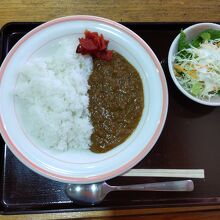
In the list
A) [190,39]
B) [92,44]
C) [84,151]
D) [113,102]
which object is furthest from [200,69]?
[84,151]

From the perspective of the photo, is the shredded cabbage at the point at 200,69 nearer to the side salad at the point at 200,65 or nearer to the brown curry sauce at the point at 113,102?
the side salad at the point at 200,65

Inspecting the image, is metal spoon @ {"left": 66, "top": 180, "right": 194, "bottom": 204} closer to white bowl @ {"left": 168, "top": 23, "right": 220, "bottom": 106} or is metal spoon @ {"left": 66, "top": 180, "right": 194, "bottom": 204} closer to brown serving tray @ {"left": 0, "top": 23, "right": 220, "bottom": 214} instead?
brown serving tray @ {"left": 0, "top": 23, "right": 220, "bottom": 214}

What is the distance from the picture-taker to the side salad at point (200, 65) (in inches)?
85.1

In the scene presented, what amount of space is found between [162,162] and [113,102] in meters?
0.51

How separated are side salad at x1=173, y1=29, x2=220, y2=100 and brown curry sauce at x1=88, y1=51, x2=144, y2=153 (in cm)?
32

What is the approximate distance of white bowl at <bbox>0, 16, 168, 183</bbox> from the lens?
1.87 meters

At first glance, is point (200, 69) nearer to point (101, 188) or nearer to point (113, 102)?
point (113, 102)

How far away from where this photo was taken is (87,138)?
6.64 feet

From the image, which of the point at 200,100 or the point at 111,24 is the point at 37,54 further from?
the point at 200,100

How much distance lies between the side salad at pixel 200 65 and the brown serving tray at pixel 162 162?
4.2 inches

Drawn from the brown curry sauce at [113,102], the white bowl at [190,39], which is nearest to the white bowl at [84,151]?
the brown curry sauce at [113,102]

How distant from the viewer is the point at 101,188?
6.50 feet

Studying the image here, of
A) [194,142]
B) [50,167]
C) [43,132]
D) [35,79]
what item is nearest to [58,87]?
[35,79]

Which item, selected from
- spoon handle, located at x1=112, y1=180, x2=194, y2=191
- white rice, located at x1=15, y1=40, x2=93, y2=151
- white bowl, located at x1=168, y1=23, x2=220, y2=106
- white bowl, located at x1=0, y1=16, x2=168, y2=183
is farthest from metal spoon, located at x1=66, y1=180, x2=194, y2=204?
white bowl, located at x1=168, y1=23, x2=220, y2=106
